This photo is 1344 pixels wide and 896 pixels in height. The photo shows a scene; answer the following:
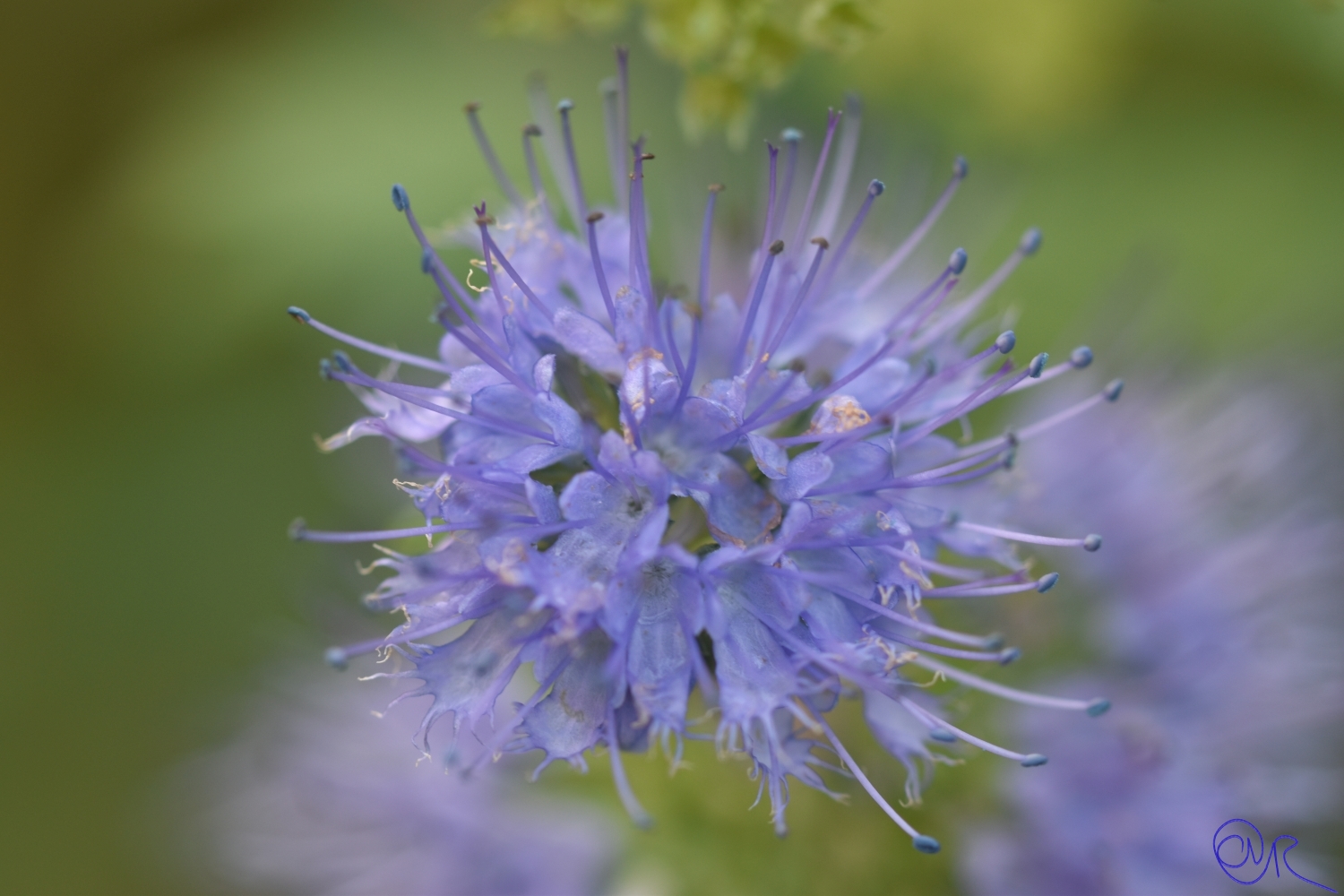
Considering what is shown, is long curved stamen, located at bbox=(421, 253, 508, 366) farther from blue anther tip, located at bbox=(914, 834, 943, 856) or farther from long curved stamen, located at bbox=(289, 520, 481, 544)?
blue anther tip, located at bbox=(914, 834, 943, 856)

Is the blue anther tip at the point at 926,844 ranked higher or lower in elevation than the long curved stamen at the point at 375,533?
lower

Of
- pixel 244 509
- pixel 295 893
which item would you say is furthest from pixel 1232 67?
pixel 295 893

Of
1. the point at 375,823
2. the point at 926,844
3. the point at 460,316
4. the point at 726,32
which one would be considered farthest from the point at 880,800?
the point at 375,823

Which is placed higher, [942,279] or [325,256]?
[942,279]

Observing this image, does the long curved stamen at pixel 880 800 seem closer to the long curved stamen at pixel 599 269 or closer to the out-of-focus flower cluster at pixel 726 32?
the long curved stamen at pixel 599 269

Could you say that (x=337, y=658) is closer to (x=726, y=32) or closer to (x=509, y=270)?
(x=509, y=270)
